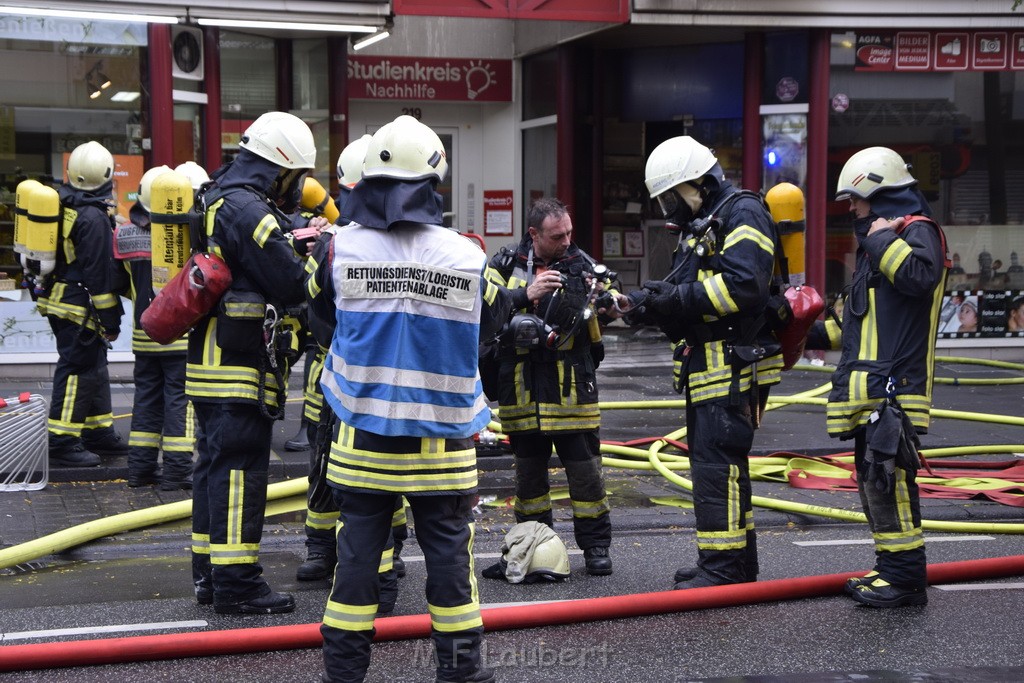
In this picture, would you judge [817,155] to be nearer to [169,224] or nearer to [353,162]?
[353,162]

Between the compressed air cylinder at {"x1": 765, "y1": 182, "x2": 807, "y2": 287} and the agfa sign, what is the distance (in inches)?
393

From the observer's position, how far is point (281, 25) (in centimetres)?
1217

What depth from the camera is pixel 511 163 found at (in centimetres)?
1616

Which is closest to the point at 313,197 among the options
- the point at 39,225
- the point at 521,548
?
the point at 39,225

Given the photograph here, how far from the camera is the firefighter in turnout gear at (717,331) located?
5.55 meters

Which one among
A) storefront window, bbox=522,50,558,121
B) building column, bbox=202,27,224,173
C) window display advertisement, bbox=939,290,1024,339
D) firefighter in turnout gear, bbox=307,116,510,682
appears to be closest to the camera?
firefighter in turnout gear, bbox=307,116,510,682

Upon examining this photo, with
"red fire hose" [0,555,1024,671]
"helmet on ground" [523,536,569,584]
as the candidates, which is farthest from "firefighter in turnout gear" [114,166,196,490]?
"red fire hose" [0,555,1024,671]

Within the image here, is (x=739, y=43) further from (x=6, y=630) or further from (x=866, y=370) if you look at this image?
(x=6, y=630)

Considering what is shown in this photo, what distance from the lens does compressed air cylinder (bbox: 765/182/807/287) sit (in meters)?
5.77

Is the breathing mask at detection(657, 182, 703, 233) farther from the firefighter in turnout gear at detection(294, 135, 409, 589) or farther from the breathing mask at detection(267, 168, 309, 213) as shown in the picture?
the breathing mask at detection(267, 168, 309, 213)

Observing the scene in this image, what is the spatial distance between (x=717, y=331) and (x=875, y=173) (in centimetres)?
100

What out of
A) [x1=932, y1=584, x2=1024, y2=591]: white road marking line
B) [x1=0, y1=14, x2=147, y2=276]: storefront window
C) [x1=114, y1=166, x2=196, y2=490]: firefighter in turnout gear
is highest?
[x1=0, y1=14, x2=147, y2=276]: storefront window

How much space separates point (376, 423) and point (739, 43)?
11.2m

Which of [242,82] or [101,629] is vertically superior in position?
[242,82]
